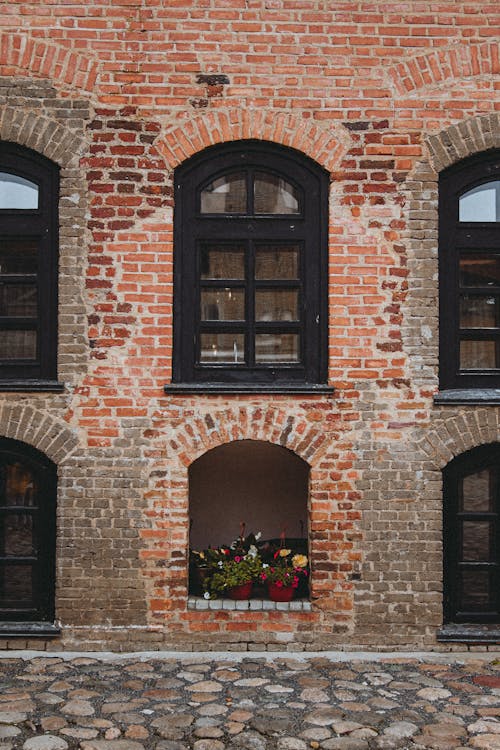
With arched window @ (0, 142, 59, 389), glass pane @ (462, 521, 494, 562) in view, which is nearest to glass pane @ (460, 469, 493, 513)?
glass pane @ (462, 521, 494, 562)

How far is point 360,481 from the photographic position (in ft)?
20.1

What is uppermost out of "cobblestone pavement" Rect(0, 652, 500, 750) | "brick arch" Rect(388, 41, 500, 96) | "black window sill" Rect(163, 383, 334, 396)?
"brick arch" Rect(388, 41, 500, 96)

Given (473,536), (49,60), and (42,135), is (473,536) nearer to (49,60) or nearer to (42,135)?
(42,135)

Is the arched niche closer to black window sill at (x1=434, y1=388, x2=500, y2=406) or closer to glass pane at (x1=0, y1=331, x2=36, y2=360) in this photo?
black window sill at (x1=434, y1=388, x2=500, y2=406)

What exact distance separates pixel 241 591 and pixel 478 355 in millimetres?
2809

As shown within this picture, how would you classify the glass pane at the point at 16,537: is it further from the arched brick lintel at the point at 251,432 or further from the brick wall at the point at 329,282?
the arched brick lintel at the point at 251,432

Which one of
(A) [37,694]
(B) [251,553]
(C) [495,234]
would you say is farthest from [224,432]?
(C) [495,234]

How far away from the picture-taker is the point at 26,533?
6.23m

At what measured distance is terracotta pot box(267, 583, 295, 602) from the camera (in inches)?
242

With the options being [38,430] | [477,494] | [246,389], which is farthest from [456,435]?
[38,430]

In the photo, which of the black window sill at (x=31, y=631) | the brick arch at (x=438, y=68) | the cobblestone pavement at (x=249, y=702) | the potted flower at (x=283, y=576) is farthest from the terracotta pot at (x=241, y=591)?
the brick arch at (x=438, y=68)

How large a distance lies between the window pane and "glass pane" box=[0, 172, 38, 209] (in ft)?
7.12

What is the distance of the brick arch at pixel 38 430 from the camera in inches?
239

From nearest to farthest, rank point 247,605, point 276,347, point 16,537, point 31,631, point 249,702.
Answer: point 249,702 → point 31,631 → point 247,605 → point 16,537 → point 276,347
